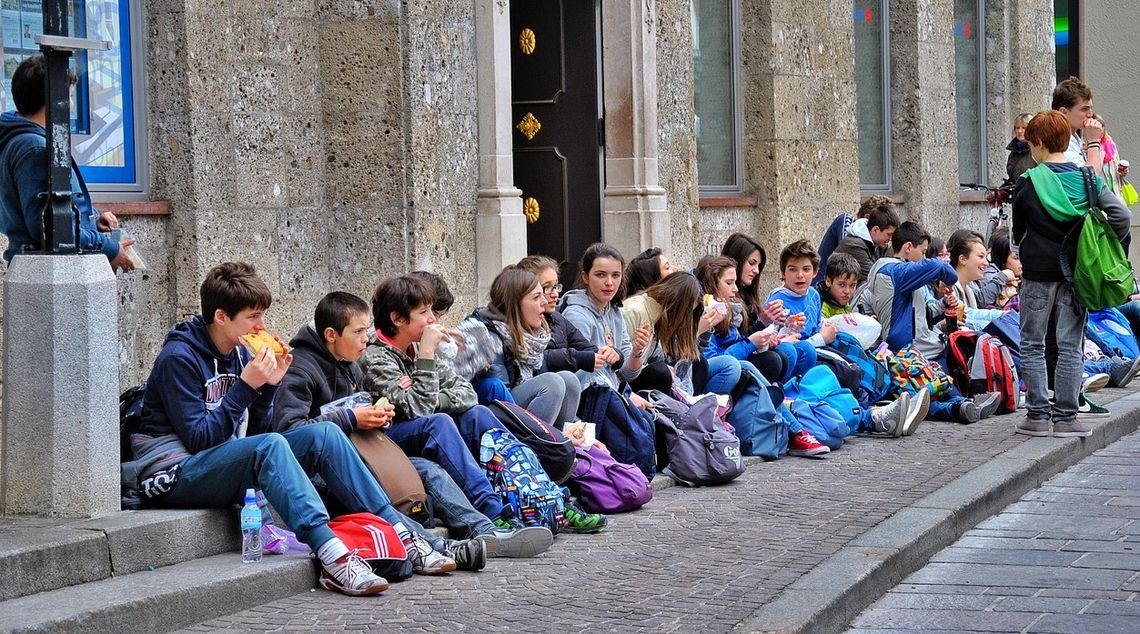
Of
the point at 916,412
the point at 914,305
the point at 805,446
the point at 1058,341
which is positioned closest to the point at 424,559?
the point at 805,446

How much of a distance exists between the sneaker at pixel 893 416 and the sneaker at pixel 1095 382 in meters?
1.99

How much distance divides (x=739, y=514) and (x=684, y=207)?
18.2 feet

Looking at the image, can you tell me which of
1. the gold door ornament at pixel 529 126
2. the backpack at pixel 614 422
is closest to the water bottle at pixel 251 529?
the backpack at pixel 614 422

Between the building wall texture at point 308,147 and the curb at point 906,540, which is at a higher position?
the building wall texture at point 308,147

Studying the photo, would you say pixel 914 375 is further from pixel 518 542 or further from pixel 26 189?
pixel 26 189

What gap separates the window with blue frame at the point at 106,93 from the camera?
8.51 meters

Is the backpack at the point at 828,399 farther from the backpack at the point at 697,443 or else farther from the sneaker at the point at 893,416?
the backpack at the point at 697,443

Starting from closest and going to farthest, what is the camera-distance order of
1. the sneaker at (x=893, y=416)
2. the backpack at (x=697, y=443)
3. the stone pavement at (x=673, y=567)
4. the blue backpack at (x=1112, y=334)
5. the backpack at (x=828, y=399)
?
1. the stone pavement at (x=673, y=567)
2. the backpack at (x=697, y=443)
3. the backpack at (x=828, y=399)
4. the sneaker at (x=893, y=416)
5. the blue backpack at (x=1112, y=334)

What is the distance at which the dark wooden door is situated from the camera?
1190cm

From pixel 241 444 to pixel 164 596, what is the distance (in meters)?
0.83

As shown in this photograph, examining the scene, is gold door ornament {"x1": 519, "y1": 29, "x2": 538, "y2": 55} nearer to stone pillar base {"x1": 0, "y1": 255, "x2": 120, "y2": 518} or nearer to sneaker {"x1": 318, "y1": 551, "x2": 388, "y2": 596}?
stone pillar base {"x1": 0, "y1": 255, "x2": 120, "y2": 518}

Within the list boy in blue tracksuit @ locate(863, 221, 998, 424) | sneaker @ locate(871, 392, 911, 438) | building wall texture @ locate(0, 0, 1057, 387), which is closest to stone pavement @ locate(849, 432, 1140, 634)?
sneaker @ locate(871, 392, 911, 438)

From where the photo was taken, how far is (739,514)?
24.6 feet

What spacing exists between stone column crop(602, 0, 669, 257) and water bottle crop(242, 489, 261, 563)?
627 centimetres
